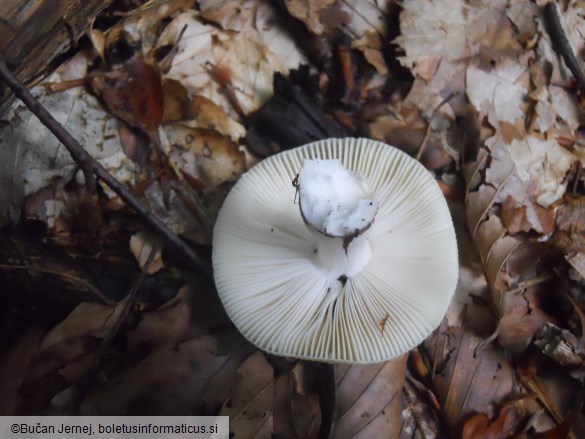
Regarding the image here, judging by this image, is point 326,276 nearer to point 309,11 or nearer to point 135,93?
point 135,93

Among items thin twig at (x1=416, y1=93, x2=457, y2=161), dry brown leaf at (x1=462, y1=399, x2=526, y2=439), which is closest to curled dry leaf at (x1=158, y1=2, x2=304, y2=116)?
thin twig at (x1=416, y1=93, x2=457, y2=161)

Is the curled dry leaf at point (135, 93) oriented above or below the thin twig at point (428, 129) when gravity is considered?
above

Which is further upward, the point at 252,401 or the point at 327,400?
the point at 252,401

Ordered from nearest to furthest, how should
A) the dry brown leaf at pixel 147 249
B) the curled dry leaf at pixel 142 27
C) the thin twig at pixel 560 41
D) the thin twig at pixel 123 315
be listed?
the thin twig at pixel 123 315
the dry brown leaf at pixel 147 249
the curled dry leaf at pixel 142 27
the thin twig at pixel 560 41

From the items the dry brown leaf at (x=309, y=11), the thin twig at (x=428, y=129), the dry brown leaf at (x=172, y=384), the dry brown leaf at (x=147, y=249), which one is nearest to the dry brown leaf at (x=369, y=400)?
the dry brown leaf at (x=172, y=384)

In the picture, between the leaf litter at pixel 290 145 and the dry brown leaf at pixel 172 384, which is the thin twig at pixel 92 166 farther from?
the dry brown leaf at pixel 172 384

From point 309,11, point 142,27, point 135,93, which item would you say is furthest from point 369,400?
point 142,27
